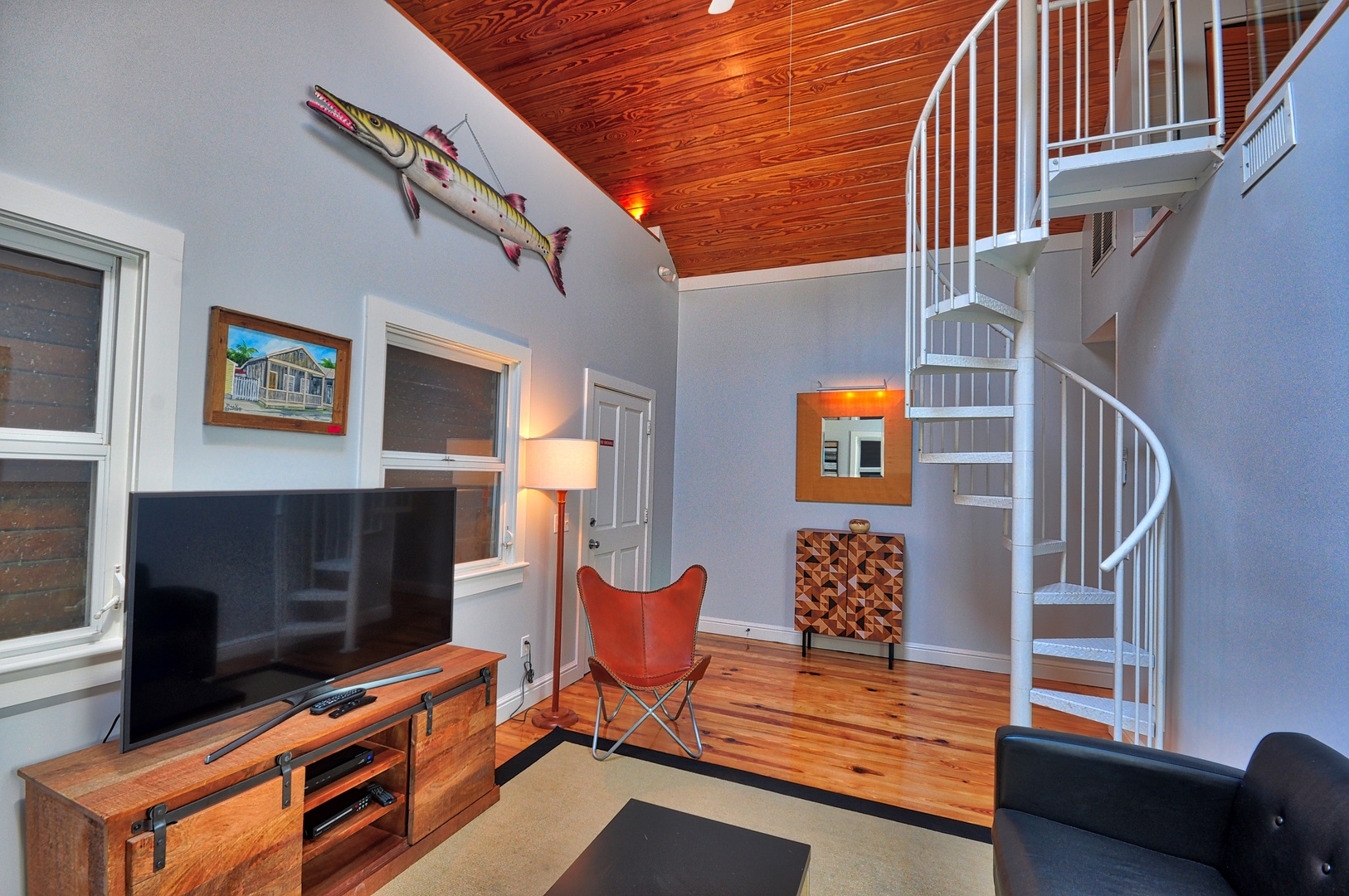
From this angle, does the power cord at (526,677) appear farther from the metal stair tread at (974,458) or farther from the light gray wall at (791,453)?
the metal stair tread at (974,458)

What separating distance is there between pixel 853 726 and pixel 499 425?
2522mm

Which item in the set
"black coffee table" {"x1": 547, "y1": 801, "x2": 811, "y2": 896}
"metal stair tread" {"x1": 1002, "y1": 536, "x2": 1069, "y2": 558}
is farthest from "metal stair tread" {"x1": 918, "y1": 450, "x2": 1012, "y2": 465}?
"black coffee table" {"x1": 547, "y1": 801, "x2": 811, "y2": 896}

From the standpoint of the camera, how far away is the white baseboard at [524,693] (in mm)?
3189

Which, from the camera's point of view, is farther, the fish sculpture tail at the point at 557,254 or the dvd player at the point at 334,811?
the fish sculpture tail at the point at 557,254

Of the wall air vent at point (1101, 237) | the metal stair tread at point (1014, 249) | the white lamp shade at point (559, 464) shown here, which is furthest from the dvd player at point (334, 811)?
the wall air vent at point (1101, 237)

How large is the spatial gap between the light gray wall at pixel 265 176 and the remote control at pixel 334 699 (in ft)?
1.67

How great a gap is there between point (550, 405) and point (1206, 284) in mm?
3031

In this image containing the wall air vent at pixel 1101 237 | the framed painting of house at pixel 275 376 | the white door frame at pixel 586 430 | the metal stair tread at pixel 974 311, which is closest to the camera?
the framed painting of house at pixel 275 376

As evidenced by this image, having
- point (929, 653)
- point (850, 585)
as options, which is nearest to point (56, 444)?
point (850, 585)

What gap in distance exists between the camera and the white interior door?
4.10 meters

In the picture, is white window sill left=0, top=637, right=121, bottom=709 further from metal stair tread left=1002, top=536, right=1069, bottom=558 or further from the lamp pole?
metal stair tread left=1002, top=536, right=1069, bottom=558

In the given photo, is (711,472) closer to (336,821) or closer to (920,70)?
(920,70)

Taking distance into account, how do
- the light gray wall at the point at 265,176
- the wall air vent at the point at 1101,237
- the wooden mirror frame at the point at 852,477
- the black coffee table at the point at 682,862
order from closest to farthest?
the black coffee table at the point at 682,862, the light gray wall at the point at 265,176, the wall air vent at the point at 1101,237, the wooden mirror frame at the point at 852,477

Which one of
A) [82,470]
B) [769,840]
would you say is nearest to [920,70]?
[769,840]
